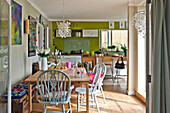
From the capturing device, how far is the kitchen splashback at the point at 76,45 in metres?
8.30

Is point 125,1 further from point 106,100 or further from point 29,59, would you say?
point 29,59

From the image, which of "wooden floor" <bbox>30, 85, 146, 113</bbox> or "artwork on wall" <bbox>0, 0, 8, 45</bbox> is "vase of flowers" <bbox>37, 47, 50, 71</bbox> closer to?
"wooden floor" <bbox>30, 85, 146, 113</bbox>

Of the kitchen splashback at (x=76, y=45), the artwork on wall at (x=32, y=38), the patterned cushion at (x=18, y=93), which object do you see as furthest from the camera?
the kitchen splashback at (x=76, y=45)

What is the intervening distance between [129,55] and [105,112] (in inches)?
79.9

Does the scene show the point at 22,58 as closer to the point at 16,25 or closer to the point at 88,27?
the point at 16,25

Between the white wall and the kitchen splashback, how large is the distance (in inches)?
128

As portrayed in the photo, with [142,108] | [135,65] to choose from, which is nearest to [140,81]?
[135,65]

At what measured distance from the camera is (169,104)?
1.56 metres

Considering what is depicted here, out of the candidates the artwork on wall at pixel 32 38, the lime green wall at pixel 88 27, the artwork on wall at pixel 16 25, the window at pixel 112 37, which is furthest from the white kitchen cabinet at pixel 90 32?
the artwork on wall at pixel 16 25

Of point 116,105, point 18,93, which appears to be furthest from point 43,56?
point 116,105

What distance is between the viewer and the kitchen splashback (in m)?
8.30

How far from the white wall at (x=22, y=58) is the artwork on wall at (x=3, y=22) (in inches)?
69.8

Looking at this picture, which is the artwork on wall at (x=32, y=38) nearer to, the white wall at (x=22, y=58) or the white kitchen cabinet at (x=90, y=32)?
the white wall at (x=22, y=58)

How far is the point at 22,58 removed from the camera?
166 inches
